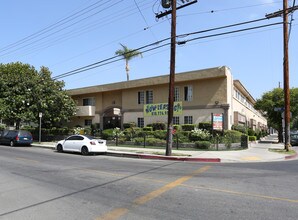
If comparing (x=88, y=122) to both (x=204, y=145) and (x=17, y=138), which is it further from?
(x=204, y=145)

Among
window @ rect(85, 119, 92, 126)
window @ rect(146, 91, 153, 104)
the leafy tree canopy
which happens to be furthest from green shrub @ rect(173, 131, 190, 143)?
window @ rect(85, 119, 92, 126)

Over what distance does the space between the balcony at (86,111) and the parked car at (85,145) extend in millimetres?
16507

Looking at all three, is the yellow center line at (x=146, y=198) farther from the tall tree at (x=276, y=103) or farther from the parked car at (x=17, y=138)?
the tall tree at (x=276, y=103)

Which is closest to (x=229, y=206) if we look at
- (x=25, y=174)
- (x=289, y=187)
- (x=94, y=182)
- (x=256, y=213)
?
(x=256, y=213)

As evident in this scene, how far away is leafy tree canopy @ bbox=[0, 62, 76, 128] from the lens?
31.9m

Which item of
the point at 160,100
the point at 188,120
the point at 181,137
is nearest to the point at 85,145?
the point at 181,137

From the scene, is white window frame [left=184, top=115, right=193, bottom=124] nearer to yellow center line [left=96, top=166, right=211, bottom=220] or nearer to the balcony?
the balcony

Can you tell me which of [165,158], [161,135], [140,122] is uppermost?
[140,122]

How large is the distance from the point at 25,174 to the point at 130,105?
23.8 meters

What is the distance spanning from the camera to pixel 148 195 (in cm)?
773

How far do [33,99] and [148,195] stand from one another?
28.3 meters

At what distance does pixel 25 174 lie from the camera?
1130 centimetres

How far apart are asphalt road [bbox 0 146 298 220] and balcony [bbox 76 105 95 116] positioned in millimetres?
26523

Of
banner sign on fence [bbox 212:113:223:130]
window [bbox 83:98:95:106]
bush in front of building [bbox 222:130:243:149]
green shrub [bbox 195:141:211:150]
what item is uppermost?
window [bbox 83:98:95:106]
